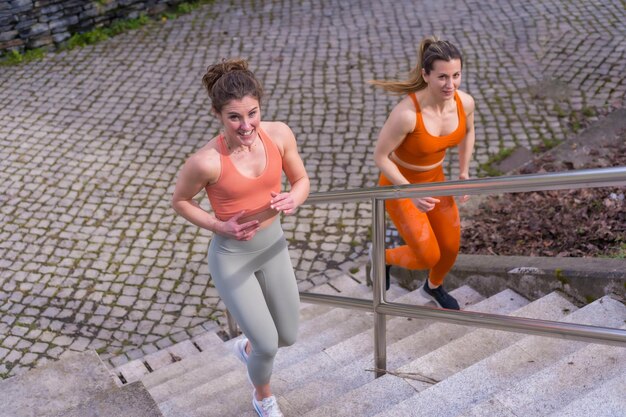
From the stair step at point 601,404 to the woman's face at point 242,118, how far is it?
1.65 m

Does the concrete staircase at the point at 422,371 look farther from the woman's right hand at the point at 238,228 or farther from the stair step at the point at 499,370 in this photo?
the woman's right hand at the point at 238,228

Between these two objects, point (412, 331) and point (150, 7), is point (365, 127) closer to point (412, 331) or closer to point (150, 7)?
point (412, 331)

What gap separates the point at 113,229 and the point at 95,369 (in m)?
3.09

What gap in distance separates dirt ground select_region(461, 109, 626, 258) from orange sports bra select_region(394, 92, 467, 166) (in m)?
1.52

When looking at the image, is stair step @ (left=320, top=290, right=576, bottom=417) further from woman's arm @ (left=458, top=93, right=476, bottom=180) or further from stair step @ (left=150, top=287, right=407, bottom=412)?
woman's arm @ (left=458, top=93, right=476, bottom=180)

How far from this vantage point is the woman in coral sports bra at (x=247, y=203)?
10.9 feet

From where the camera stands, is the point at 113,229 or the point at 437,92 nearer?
the point at 437,92

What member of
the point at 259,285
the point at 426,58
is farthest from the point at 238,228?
the point at 426,58

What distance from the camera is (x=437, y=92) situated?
4164mm

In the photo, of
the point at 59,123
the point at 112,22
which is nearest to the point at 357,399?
the point at 59,123

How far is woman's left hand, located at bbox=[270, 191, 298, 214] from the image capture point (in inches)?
→ 131

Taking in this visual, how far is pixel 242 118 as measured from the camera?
327cm

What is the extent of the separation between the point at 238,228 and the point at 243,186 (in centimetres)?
19

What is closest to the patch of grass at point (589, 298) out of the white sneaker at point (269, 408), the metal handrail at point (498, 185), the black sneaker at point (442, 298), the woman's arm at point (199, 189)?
the black sneaker at point (442, 298)
